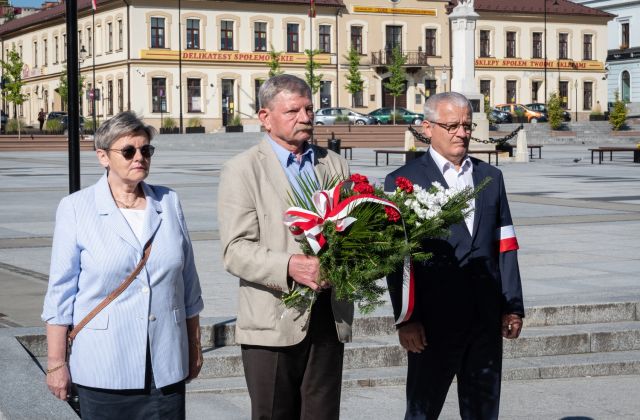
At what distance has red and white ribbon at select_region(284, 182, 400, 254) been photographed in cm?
427

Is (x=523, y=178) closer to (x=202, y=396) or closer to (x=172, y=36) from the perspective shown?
(x=202, y=396)

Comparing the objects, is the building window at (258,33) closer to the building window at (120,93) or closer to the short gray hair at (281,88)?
the building window at (120,93)

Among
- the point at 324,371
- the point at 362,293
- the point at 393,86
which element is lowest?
the point at 324,371

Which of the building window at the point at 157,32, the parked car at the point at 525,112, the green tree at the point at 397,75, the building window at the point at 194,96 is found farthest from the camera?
the green tree at the point at 397,75

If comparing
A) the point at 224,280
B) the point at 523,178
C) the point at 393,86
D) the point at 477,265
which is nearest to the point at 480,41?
the point at 393,86

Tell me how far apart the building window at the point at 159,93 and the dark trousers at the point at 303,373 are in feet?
247

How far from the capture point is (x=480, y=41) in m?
89.9

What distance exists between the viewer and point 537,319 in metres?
9.30

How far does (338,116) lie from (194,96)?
12.8m

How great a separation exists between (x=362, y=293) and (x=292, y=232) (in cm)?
37

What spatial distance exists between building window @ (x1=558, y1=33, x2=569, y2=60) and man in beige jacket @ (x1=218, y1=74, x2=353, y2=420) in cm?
9075

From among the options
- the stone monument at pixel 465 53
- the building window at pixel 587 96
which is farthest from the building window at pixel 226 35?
the stone monument at pixel 465 53

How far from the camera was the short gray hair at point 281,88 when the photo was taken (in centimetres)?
478

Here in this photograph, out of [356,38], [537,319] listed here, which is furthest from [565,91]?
[537,319]
